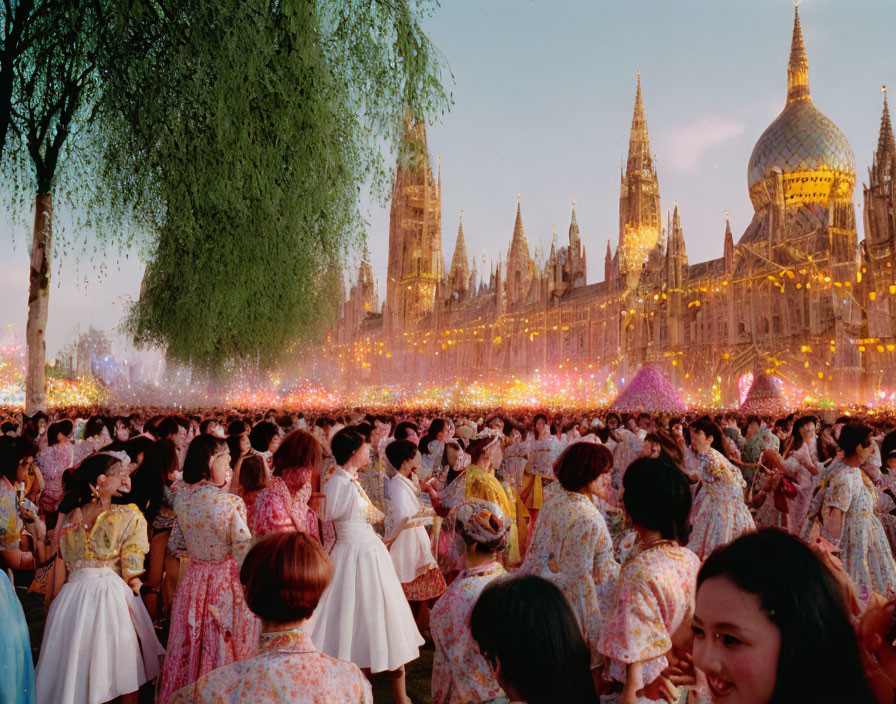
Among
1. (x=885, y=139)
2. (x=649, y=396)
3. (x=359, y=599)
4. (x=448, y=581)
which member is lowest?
(x=448, y=581)

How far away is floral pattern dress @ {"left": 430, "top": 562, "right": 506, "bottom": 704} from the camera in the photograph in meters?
2.87

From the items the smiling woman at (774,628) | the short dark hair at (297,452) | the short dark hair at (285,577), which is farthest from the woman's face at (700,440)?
the smiling woman at (774,628)

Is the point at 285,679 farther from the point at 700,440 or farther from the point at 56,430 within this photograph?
the point at 56,430

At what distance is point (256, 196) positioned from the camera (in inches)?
363

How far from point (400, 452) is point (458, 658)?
2705 mm

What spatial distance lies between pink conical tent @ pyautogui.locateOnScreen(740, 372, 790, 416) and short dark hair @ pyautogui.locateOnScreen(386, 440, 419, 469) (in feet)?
68.5

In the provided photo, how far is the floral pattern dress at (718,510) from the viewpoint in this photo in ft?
17.3

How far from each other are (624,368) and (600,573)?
1286 inches

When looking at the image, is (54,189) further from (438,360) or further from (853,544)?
(438,360)

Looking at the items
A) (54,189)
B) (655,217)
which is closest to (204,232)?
(54,189)

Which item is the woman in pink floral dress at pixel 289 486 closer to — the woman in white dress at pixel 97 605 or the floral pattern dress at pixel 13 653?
the woman in white dress at pixel 97 605

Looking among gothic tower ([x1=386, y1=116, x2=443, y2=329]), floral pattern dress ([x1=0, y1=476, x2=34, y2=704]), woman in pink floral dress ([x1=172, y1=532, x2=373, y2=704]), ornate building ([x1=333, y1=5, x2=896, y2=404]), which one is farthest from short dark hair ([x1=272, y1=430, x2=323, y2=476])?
gothic tower ([x1=386, y1=116, x2=443, y2=329])

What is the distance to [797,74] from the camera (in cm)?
3956

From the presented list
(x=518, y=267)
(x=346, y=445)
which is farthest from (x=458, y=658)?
(x=518, y=267)
